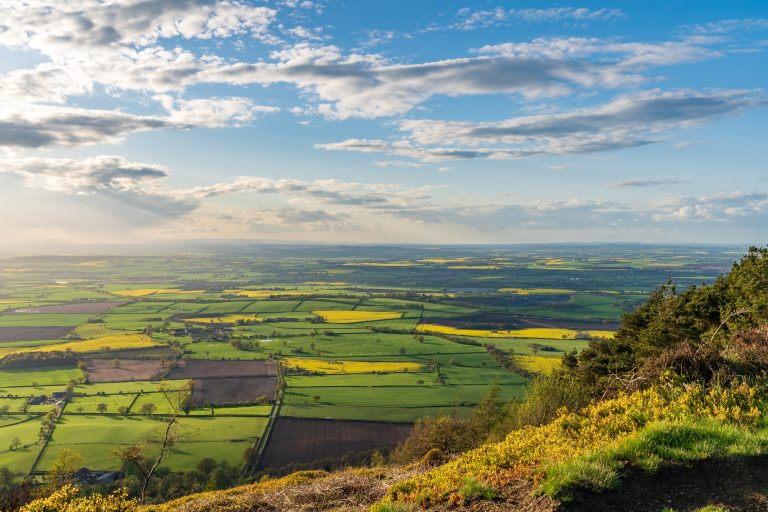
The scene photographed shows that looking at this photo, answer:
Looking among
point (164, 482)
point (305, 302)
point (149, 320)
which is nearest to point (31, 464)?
point (164, 482)

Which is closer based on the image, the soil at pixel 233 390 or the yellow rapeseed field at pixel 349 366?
the soil at pixel 233 390

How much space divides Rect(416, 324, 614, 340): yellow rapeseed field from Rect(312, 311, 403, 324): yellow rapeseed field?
893 inches

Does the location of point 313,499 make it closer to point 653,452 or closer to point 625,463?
point 625,463

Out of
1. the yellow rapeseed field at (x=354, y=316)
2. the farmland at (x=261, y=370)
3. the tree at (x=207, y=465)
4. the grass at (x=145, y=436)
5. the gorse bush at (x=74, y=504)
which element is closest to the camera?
the gorse bush at (x=74, y=504)

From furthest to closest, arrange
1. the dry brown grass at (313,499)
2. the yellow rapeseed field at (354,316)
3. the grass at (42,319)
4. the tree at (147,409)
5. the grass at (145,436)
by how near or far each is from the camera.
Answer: the yellow rapeseed field at (354,316), the grass at (42,319), the tree at (147,409), the grass at (145,436), the dry brown grass at (313,499)

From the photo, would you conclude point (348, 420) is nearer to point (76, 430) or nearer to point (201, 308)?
point (76, 430)

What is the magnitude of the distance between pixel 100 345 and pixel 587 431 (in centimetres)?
13623

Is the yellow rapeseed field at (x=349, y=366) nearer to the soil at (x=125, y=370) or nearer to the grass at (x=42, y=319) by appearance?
the soil at (x=125, y=370)

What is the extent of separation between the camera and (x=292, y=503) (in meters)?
13.9

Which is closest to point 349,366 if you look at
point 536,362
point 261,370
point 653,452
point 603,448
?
point 261,370

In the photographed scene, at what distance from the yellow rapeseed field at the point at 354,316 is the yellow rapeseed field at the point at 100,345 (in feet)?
199

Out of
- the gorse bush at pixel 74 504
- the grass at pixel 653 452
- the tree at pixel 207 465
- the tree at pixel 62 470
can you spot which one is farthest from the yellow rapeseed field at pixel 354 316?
the grass at pixel 653 452

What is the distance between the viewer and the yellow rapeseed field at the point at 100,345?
107938 mm

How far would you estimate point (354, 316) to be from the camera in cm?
16288
